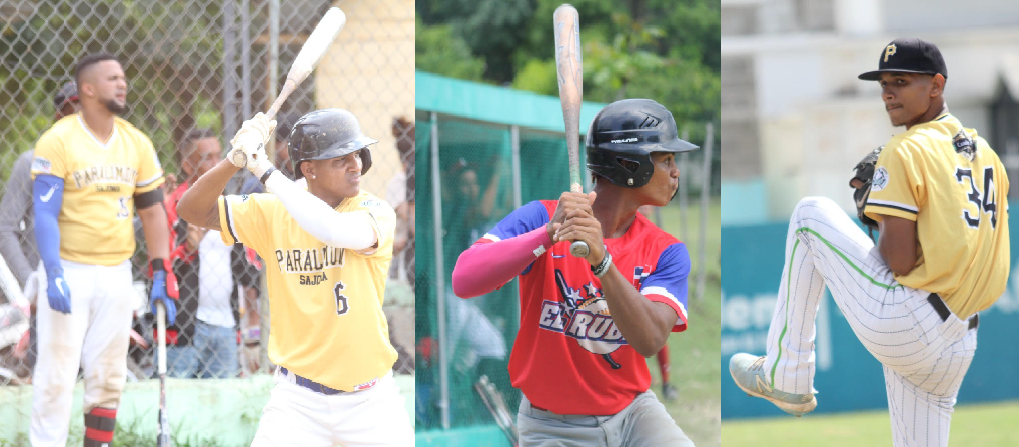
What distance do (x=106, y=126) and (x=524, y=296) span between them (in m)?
3.08

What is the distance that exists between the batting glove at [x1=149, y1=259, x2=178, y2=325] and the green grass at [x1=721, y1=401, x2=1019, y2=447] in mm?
4997

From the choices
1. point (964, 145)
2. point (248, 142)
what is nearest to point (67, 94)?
point (248, 142)

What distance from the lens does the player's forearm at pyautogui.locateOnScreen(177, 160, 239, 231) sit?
3143mm

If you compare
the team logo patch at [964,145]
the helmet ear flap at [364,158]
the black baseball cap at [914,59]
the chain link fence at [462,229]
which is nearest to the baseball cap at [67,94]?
the chain link fence at [462,229]

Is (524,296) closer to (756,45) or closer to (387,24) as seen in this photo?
(387,24)

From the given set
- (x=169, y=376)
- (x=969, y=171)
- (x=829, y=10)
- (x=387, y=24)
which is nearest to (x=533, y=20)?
(x=829, y=10)

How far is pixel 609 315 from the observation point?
2.76m

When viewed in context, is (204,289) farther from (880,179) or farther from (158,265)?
(880,179)

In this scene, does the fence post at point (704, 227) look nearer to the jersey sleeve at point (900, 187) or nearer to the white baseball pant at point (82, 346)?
the jersey sleeve at point (900, 187)

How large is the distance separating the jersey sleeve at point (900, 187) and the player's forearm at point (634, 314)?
1.19 metres

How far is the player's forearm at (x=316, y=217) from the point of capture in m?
2.97

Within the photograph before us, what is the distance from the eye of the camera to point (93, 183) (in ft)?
15.7

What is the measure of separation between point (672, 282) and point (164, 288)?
3.18 metres

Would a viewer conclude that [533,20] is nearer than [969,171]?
No
